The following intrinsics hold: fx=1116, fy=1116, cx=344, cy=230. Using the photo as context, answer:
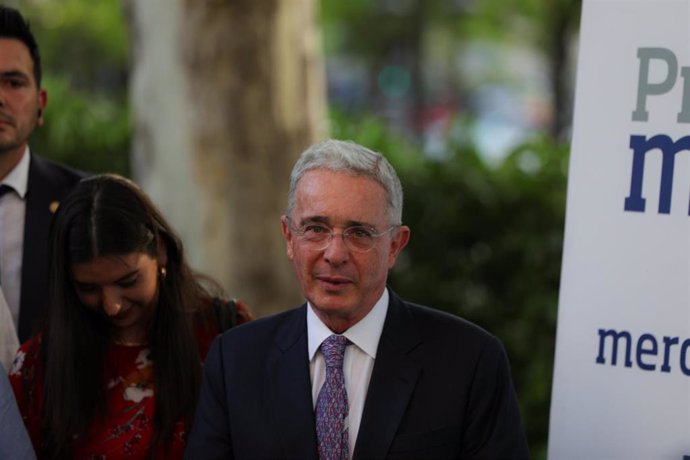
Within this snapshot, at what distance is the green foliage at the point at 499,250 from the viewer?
632 cm

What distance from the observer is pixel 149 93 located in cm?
644

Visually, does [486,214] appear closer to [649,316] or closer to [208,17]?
[208,17]

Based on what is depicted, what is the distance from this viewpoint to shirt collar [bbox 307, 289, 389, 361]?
2.83m

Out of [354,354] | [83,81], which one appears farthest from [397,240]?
[83,81]

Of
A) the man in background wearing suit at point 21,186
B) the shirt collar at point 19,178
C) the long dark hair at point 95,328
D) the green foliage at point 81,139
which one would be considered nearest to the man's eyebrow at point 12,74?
the man in background wearing suit at point 21,186

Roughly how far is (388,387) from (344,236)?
15.8 inches

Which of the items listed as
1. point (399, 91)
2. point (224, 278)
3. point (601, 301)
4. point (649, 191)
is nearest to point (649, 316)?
point (601, 301)

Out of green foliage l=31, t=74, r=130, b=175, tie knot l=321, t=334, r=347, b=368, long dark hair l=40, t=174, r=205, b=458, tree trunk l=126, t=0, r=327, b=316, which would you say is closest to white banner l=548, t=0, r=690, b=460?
tie knot l=321, t=334, r=347, b=368

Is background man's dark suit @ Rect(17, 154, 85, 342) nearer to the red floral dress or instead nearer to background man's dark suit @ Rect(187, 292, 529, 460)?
the red floral dress

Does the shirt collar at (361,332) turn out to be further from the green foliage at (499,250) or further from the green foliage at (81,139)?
the green foliage at (81,139)

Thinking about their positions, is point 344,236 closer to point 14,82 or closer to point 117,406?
point 117,406

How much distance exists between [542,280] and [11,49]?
3569mm

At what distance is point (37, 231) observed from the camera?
3.78 meters

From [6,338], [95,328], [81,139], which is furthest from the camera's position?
[81,139]
